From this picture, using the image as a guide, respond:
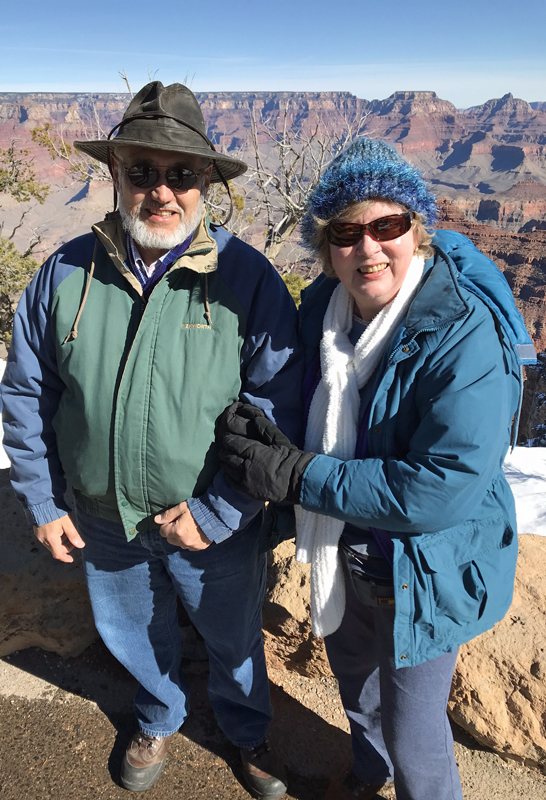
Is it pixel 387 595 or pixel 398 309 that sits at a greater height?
pixel 398 309

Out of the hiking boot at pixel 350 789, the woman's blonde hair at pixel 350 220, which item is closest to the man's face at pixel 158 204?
the woman's blonde hair at pixel 350 220

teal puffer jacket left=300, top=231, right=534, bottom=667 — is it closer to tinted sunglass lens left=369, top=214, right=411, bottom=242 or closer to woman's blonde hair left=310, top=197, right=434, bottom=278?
woman's blonde hair left=310, top=197, right=434, bottom=278

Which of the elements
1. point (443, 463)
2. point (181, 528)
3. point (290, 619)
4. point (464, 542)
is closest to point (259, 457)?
point (181, 528)

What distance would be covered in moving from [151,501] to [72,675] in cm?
159

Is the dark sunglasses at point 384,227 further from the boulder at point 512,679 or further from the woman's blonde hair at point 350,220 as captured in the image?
the boulder at point 512,679

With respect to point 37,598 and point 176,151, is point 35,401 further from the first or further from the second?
point 37,598

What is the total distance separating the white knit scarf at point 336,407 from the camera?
1.62 meters

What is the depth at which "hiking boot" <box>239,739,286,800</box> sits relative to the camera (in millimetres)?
2303

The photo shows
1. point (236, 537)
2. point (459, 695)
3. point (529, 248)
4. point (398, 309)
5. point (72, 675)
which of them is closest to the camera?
point (398, 309)

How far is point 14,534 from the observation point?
2.91 m

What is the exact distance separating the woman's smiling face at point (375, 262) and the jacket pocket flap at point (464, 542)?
0.69 m

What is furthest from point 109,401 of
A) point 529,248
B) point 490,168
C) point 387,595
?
point 490,168

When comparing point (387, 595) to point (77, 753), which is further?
point (77, 753)

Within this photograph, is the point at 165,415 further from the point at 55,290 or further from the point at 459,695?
the point at 459,695
